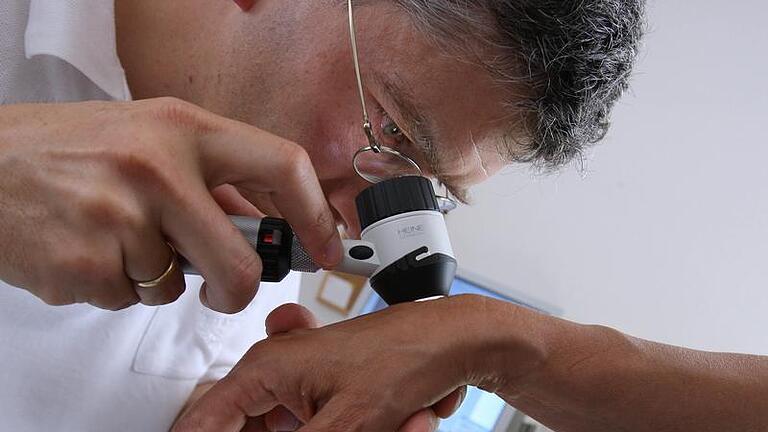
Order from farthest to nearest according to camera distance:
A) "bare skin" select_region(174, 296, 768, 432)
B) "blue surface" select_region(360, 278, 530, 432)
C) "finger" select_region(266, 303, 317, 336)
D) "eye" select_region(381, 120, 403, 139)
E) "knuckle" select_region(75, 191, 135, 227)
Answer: "blue surface" select_region(360, 278, 530, 432) < "eye" select_region(381, 120, 403, 139) < "finger" select_region(266, 303, 317, 336) < "bare skin" select_region(174, 296, 768, 432) < "knuckle" select_region(75, 191, 135, 227)

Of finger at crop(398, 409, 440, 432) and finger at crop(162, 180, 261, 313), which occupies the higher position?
finger at crop(162, 180, 261, 313)

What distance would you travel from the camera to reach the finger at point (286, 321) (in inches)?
32.0

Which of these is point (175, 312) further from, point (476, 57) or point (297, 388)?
point (476, 57)

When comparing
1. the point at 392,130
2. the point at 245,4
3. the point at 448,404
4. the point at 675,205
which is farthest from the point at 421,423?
the point at 675,205

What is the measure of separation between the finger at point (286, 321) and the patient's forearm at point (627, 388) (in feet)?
0.84

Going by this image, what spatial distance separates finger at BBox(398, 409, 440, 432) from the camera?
2.27 ft

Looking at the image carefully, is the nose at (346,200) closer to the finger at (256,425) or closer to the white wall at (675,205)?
the finger at (256,425)

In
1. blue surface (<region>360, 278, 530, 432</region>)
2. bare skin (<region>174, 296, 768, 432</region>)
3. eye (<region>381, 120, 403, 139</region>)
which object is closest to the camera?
bare skin (<region>174, 296, 768, 432</region>)

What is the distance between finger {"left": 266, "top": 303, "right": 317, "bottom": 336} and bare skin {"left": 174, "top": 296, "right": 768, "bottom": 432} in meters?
0.05

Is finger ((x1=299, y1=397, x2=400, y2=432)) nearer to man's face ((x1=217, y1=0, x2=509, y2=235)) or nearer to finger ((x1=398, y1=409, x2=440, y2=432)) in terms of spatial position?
finger ((x1=398, y1=409, x2=440, y2=432))

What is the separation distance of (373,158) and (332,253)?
0.82 ft

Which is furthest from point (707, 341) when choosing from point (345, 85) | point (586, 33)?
point (345, 85)

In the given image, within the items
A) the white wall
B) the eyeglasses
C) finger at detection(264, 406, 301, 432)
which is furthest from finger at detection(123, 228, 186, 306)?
the white wall

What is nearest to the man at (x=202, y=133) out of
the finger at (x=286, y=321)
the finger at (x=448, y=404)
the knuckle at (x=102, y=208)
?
the knuckle at (x=102, y=208)
